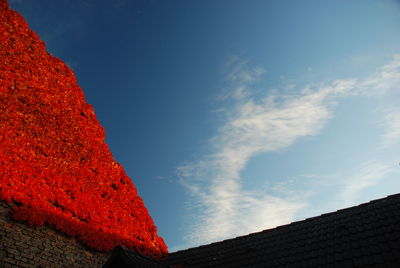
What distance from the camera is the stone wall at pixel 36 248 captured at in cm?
798

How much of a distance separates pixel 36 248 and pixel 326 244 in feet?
28.6


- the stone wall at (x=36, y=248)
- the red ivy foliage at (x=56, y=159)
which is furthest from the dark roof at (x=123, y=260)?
the red ivy foliage at (x=56, y=159)

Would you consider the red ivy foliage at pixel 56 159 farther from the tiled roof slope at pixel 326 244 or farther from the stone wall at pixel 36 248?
the tiled roof slope at pixel 326 244

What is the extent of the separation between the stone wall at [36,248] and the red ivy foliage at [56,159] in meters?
0.30

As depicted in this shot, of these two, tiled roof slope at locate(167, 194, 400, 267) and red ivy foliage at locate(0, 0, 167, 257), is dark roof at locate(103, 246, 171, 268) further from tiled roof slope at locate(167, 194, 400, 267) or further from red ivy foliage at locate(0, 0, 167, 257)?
red ivy foliage at locate(0, 0, 167, 257)

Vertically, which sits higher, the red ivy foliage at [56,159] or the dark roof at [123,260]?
the red ivy foliage at [56,159]

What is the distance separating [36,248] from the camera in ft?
28.6

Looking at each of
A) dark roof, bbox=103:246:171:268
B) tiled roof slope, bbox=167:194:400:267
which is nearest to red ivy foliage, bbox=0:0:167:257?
dark roof, bbox=103:246:171:268

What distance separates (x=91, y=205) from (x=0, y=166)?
422 cm

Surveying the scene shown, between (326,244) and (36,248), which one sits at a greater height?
(36,248)

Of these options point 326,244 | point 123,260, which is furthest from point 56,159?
point 326,244

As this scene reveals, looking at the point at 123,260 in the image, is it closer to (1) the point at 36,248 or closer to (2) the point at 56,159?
(1) the point at 36,248

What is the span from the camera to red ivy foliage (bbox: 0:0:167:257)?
33.4ft

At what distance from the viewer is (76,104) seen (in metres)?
16.2
